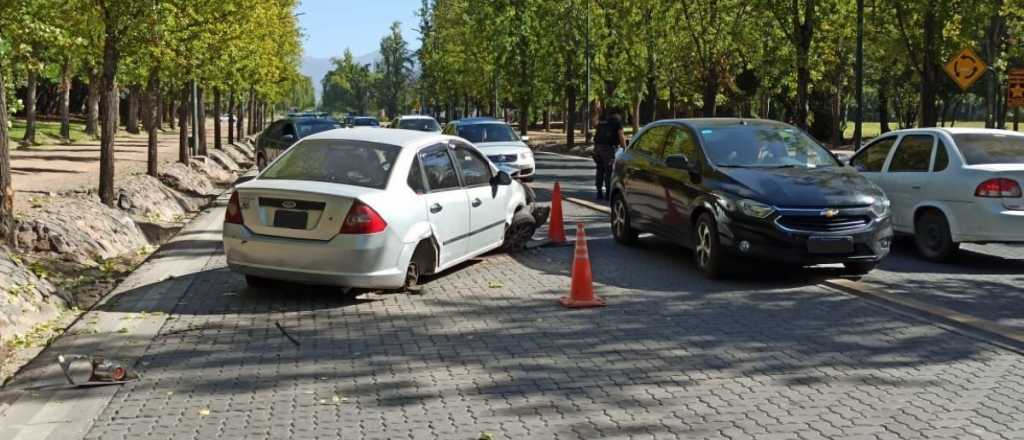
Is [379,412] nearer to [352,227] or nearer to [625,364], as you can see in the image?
[625,364]

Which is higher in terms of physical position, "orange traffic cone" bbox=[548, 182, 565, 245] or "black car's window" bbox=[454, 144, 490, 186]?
"black car's window" bbox=[454, 144, 490, 186]

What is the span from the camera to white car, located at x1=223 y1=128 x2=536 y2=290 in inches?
363

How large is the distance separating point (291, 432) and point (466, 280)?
5212 millimetres

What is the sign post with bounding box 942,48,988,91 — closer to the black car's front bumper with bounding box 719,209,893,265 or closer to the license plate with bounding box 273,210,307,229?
the black car's front bumper with bounding box 719,209,893,265

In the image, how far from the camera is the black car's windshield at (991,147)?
11820 mm

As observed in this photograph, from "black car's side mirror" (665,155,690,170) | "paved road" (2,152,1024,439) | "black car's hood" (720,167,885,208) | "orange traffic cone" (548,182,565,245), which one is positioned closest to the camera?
"paved road" (2,152,1024,439)

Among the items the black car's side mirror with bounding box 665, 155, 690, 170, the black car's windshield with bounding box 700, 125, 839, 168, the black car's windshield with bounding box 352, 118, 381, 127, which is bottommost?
the black car's side mirror with bounding box 665, 155, 690, 170

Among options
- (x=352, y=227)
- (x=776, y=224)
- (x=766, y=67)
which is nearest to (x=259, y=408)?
(x=352, y=227)

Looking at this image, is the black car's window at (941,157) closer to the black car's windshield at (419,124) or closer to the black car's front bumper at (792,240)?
the black car's front bumper at (792,240)

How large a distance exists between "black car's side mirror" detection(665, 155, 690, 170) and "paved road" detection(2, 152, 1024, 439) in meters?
1.45

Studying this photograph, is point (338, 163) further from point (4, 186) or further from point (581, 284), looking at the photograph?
point (4, 186)

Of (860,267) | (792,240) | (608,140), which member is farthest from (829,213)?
(608,140)

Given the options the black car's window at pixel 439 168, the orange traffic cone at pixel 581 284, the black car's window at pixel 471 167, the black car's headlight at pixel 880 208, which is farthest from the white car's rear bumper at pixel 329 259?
the black car's headlight at pixel 880 208

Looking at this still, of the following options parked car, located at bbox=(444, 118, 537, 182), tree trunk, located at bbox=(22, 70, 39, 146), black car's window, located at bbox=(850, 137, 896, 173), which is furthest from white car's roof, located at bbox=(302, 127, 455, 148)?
tree trunk, located at bbox=(22, 70, 39, 146)
